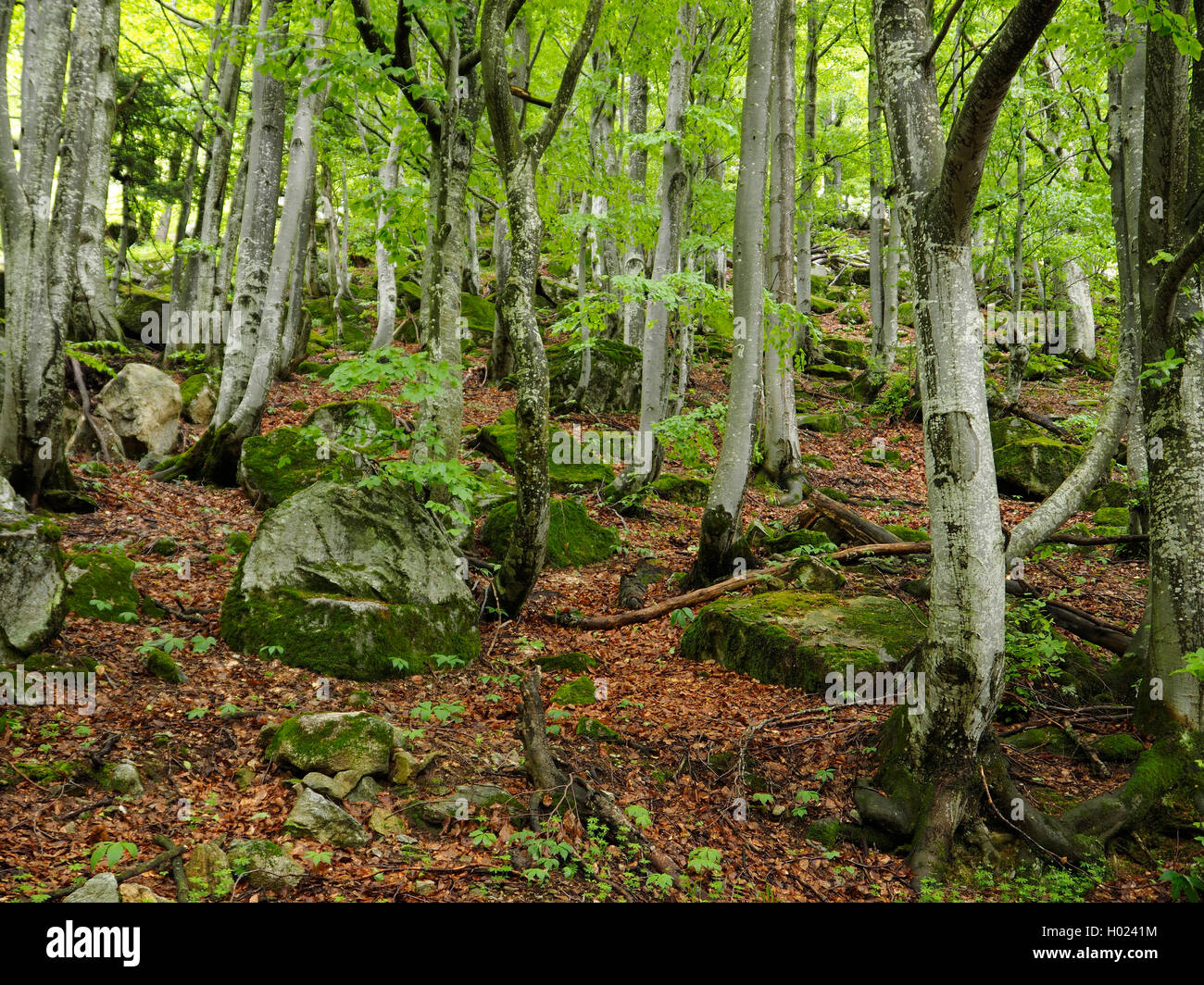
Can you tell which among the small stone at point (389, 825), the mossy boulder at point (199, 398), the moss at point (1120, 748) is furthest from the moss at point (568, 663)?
the mossy boulder at point (199, 398)

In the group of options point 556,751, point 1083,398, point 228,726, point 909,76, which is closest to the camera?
point 909,76

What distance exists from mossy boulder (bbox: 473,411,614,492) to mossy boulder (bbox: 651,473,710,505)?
31.9 inches

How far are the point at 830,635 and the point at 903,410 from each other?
36.7ft

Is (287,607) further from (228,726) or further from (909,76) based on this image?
(909,76)

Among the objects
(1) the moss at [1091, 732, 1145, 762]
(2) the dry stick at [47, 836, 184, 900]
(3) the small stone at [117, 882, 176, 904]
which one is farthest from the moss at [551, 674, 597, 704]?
(1) the moss at [1091, 732, 1145, 762]

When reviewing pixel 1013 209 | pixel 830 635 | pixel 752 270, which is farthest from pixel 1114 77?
pixel 1013 209

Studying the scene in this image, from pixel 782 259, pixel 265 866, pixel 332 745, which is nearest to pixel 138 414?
pixel 332 745

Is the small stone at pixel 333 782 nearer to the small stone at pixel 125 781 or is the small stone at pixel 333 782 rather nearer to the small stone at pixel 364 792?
the small stone at pixel 364 792

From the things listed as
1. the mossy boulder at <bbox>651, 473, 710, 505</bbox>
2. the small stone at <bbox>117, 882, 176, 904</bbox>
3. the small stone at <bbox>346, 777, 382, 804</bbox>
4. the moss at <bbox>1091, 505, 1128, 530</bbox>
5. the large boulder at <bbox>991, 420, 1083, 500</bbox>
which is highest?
the large boulder at <bbox>991, 420, 1083, 500</bbox>

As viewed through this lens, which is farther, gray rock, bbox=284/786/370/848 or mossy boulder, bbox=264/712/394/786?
mossy boulder, bbox=264/712/394/786

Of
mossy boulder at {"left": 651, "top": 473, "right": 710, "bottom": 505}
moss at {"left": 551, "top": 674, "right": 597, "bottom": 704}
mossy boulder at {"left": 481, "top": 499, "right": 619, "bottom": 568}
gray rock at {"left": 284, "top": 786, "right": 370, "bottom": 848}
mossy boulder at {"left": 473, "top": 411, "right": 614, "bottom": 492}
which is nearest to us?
gray rock at {"left": 284, "top": 786, "right": 370, "bottom": 848}

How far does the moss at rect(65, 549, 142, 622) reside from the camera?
5.62m

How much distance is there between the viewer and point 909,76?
→ 4.02 meters

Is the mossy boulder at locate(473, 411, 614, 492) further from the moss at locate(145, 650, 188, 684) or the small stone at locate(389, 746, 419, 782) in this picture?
the small stone at locate(389, 746, 419, 782)
